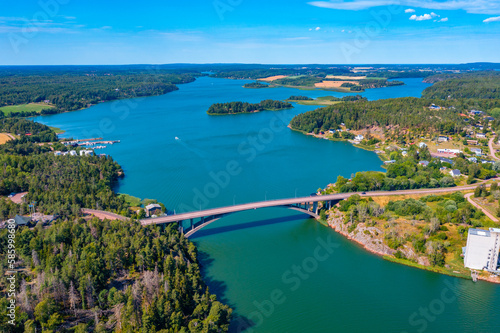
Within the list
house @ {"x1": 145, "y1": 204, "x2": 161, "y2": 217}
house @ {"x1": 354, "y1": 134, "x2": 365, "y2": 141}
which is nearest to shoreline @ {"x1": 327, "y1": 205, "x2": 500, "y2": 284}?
house @ {"x1": 145, "y1": 204, "x2": 161, "y2": 217}

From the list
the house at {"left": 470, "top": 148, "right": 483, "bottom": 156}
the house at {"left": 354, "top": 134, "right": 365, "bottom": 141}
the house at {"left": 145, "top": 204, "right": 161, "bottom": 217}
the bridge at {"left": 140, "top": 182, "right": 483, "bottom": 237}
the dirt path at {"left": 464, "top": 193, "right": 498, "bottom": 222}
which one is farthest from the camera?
the house at {"left": 354, "top": 134, "right": 365, "bottom": 141}

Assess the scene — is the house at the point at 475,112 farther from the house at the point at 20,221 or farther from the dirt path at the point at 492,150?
the house at the point at 20,221

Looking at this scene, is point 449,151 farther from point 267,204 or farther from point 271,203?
point 267,204

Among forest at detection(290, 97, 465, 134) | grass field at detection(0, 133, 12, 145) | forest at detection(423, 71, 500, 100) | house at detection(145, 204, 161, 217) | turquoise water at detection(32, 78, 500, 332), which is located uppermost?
forest at detection(423, 71, 500, 100)

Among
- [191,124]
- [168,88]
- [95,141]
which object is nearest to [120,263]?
[95,141]

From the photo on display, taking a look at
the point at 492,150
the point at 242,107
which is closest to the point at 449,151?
the point at 492,150

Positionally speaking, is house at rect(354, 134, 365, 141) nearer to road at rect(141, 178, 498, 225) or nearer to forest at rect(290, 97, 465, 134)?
forest at rect(290, 97, 465, 134)

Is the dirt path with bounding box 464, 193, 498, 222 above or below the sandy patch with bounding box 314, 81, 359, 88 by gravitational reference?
below
